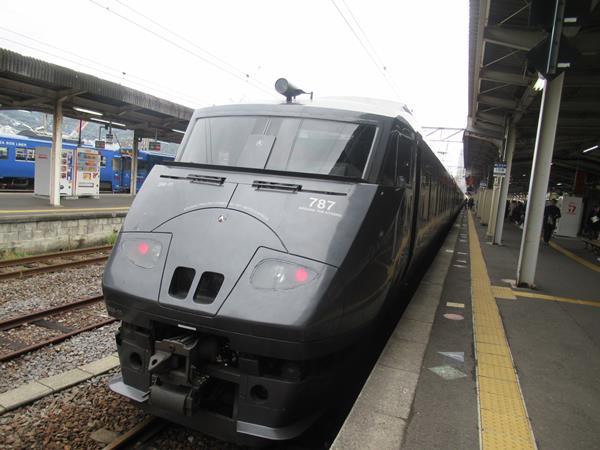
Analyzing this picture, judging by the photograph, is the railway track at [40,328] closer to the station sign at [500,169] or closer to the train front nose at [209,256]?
the train front nose at [209,256]

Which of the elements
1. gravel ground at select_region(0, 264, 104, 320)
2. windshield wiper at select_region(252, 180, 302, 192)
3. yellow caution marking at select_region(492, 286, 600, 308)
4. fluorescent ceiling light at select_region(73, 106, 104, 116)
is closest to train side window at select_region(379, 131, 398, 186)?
windshield wiper at select_region(252, 180, 302, 192)

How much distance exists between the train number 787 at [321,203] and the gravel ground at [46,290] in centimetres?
518

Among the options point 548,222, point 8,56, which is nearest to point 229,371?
point 8,56

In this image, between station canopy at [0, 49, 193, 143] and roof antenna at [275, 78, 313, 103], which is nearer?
roof antenna at [275, 78, 313, 103]

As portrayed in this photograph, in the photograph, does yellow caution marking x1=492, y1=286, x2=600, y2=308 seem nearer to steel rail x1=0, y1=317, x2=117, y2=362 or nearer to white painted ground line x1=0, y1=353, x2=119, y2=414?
white painted ground line x1=0, y1=353, x2=119, y2=414

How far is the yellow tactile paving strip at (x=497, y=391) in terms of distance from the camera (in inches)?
111

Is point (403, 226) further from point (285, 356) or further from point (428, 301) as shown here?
point (428, 301)

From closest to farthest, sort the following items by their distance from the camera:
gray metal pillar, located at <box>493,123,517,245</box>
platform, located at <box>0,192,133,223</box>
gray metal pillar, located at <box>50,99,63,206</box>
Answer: platform, located at <box>0,192,133,223</box> < gray metal pillar, located at <box>493,123,517,245</box> < gray metal pillar, located at <box>50,99,63,206</box>

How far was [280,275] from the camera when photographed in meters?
2.80

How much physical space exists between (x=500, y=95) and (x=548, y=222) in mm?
4566

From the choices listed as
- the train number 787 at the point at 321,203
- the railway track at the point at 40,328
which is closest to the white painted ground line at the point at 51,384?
the railway track at the point at 40,328

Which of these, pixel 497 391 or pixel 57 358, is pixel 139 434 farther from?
pixel 497 391

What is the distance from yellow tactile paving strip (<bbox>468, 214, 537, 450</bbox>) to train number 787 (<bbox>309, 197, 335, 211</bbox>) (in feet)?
5.72

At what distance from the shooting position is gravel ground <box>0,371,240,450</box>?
3.27 m
